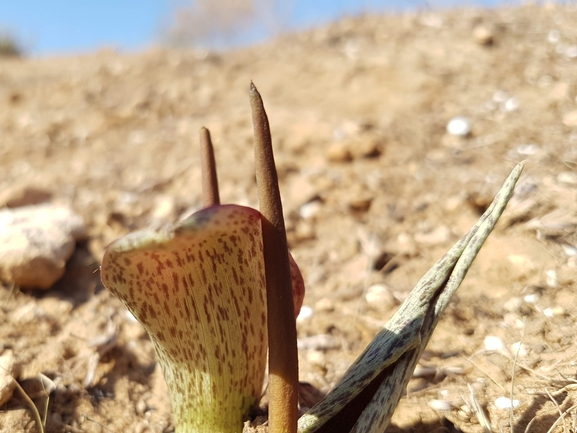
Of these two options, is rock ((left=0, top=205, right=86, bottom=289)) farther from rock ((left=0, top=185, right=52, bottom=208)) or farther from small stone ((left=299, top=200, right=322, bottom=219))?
small stone ((left=299, top=200, right=322, bottom=219))

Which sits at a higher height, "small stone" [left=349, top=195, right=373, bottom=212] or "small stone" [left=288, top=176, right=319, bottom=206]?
"small stone" [left=288, top=176, right=319, bottom=206]

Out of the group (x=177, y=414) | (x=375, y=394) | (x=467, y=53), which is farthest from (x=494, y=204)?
(x=467, y=53)

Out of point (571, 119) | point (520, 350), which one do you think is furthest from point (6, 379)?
point (571, 119)

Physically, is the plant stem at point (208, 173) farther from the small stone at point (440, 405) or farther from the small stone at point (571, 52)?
the small stone at point (571, 52)

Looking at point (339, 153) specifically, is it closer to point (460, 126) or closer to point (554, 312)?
point (460, 126)

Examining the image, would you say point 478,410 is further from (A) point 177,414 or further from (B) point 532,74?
(B) point 532,74

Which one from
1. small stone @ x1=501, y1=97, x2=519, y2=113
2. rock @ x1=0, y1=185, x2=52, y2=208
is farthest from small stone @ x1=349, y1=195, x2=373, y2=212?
rock @ x1=0, y1=185, x2=52, y2=208

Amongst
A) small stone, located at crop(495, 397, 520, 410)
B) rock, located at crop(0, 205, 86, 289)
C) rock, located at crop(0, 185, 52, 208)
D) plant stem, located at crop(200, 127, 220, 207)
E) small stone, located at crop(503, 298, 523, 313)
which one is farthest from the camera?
rock, located at crop(0, 185, 52, 208)
